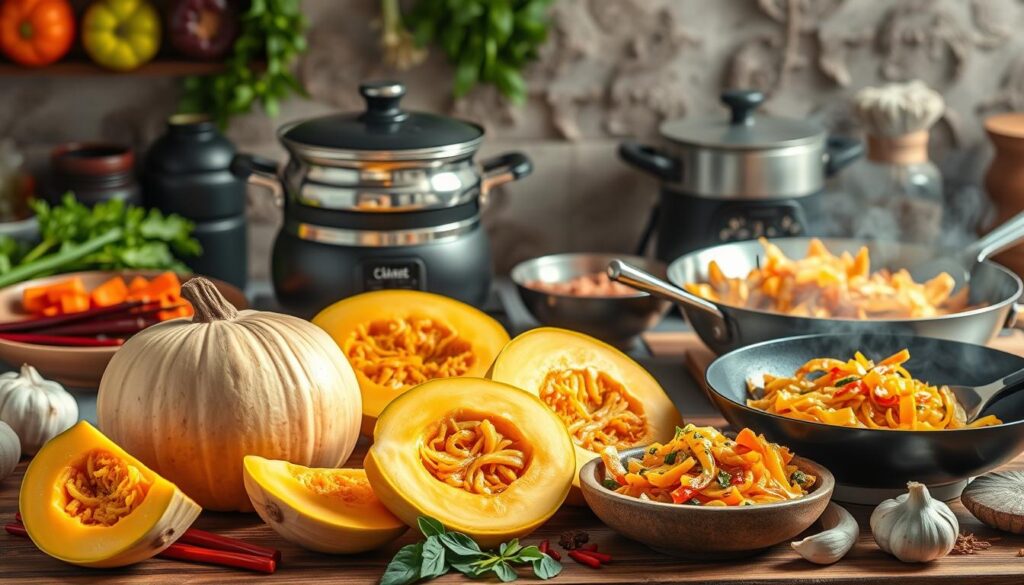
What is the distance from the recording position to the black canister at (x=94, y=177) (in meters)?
2.51

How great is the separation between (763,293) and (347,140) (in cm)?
76

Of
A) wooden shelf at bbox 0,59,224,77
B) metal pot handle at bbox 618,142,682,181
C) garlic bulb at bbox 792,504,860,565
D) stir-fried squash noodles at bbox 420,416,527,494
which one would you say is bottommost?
garlic bulb at bbox 792,504,860,565

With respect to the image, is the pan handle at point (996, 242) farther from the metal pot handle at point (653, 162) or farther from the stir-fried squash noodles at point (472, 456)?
the stir-fried squash noodles at point (472, 456)

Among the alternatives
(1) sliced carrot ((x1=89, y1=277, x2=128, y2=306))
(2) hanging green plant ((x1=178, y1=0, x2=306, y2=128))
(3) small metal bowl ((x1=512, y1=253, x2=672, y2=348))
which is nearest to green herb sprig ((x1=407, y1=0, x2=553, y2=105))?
(2) hanging green plant ((x1=178, y1=0, x2=306, y2=128))

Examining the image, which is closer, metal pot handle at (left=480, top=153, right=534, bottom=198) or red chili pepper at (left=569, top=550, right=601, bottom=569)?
red chili pepper at (left=569, top=550, right=601, bottom=569)

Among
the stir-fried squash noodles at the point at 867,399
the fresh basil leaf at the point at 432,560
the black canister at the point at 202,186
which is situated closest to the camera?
the fresh basil leaf at the point at 432,560

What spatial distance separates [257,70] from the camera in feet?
8.78

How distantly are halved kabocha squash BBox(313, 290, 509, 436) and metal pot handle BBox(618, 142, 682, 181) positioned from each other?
739 millimetres

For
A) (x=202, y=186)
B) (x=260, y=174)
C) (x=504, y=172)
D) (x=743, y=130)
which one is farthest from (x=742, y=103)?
(x=202, y=186)

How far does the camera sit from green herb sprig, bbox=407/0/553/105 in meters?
2.61

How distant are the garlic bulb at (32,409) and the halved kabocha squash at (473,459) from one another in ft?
1.88

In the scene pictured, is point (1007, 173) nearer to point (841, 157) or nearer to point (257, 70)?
point (841, 157)

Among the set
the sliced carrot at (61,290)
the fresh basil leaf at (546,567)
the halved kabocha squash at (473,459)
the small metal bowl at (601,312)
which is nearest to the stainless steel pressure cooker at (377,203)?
the small metal bowl at (601,312)

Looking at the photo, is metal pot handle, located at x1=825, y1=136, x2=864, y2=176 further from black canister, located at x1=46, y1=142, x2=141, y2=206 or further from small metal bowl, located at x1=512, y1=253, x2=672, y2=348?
black canister, located at x1=46, y1=142, x2=141, y2=206
